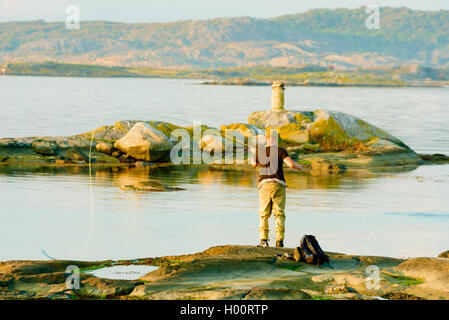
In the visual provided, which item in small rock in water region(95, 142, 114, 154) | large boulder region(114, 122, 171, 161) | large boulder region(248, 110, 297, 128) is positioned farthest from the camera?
large boulder region(248, 110, 297, 128)

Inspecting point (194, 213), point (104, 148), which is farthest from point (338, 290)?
point (104, 148)

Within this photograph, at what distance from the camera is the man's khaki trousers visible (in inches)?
518

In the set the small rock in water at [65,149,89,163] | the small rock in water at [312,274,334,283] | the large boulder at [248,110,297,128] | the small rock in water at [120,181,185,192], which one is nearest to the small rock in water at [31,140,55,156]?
the small rock in water at [65,149,89,163]

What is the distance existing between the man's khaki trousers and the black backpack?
170 centimetres

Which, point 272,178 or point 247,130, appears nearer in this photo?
point 272,178

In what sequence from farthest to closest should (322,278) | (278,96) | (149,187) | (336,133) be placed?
(278,96)
(336,133)
(149,187)
(322,278)

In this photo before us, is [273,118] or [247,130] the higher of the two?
[273,118]

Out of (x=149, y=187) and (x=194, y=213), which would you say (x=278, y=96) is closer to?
(x=149, y=187)

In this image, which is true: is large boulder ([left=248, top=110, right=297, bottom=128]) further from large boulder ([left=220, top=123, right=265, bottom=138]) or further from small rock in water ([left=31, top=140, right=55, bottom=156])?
small rock in water ([left=31, top=140, right=55, bottom=156])

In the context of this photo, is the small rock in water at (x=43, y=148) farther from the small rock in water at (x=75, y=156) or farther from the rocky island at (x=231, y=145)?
the small rock in water at (x=75, y=156)

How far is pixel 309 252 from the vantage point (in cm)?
1154

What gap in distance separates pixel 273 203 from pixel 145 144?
16.6m
